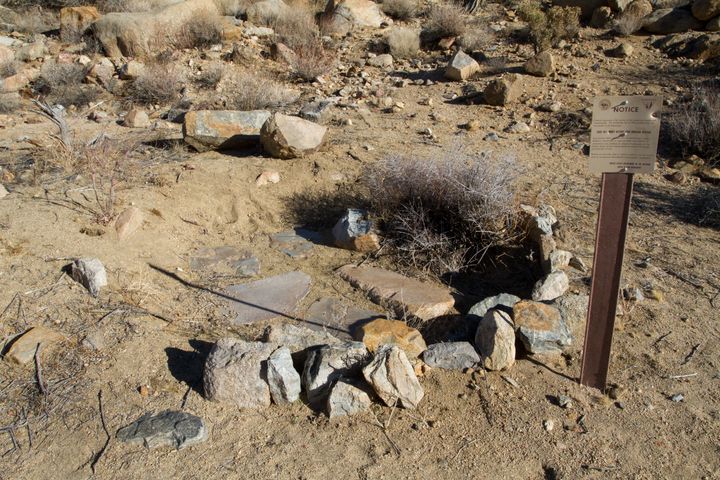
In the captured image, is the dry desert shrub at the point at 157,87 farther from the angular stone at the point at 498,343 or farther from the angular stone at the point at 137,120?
the angular stone at the point at 498,343

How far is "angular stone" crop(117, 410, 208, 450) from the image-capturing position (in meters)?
2.96

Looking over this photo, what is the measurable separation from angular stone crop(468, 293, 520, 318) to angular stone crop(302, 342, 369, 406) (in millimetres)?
926

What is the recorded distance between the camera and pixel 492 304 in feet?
12.8

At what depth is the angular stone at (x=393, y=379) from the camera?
3070 millimetres

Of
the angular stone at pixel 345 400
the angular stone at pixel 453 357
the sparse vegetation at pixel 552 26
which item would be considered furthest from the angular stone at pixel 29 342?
the sparse vegetation at pixel 552 26

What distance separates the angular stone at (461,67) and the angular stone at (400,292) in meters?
4.93

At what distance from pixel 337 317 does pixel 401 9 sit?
9.40 metres

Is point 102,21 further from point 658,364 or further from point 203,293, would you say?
point 658,364

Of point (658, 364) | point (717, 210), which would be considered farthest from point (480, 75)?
point (658, 364)

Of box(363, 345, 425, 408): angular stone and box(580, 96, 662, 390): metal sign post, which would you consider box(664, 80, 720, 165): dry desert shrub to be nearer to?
box(580, 96, 662, 390): metal sign post

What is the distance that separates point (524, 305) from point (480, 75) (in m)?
6.00

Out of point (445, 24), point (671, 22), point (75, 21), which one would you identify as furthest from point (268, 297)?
point (75, 21)

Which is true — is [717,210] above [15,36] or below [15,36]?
below

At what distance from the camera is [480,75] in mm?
8797
